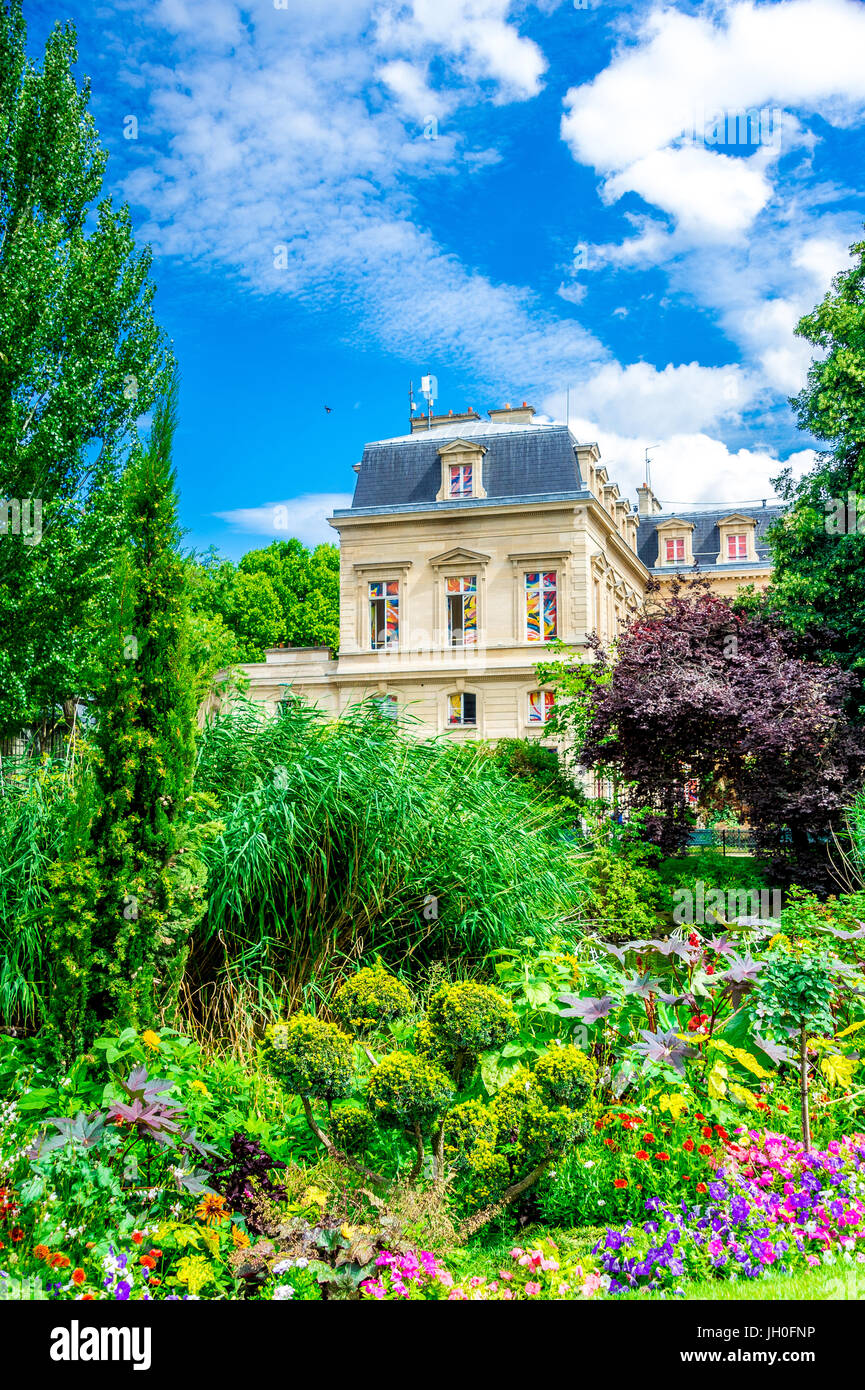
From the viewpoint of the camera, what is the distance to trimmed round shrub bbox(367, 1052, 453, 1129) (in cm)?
305

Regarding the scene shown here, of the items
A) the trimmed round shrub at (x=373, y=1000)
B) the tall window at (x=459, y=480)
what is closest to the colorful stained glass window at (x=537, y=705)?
the tall window at (x=459, y=480)

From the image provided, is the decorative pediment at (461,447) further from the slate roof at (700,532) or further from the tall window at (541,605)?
the slate roof at (700,532)

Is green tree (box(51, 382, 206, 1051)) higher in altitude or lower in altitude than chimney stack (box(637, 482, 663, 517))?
lower

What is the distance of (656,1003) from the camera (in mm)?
4027

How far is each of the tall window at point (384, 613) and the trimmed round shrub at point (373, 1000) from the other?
25.3 meters

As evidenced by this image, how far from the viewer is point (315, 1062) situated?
10.2ft

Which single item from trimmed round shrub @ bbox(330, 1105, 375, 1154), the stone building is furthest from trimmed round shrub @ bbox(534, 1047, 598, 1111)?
the stone building

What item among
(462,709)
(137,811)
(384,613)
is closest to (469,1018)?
(137,811)

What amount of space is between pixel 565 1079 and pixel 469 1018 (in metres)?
0.41

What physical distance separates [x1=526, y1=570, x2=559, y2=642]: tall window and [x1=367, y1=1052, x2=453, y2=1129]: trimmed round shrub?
983 inches

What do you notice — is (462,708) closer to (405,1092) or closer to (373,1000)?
(373,1000)

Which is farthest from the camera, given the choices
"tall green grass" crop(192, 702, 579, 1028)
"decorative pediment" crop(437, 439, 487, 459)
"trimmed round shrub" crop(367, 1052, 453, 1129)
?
"decorative pediment" crop(437, 439, 487, 459)

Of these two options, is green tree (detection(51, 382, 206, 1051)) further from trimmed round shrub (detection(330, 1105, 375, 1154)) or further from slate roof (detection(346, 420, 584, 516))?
slate roof (detection(346, 420, 584, 516))

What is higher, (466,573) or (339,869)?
(466,573)
